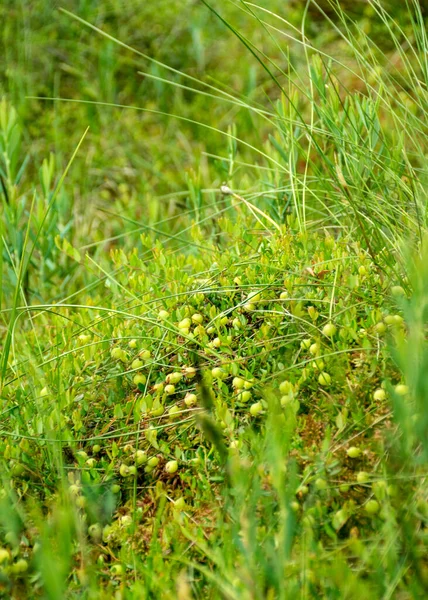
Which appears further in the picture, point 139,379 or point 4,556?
point 139,379

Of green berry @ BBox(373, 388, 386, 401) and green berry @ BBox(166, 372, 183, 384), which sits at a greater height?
green berry @ BBox(373, 388, 386, 401)

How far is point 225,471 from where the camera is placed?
4.21ft

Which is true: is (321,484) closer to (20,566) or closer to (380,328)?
(380,328)

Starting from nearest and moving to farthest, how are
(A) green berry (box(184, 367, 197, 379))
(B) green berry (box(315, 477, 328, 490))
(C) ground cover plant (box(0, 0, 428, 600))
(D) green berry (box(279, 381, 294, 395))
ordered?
(C) ground cover plant (box(0, 0, 428, 600)) < (B) green berry (box(315, 477, 328, 490)) < (D) green berry (box(279, 381, 294, 395)) < (A) green berry (box(184, 367, 197, 379))

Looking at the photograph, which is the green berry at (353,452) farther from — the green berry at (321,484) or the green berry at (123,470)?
the green berry at (123,470)

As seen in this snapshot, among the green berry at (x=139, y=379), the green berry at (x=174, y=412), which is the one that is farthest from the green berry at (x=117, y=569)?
the green berry at (x=139, y=379)

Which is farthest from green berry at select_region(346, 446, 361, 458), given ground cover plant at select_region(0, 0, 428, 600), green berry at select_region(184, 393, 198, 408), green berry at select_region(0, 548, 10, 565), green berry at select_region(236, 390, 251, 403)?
green berry at select_region(0, 548, 10, 565)

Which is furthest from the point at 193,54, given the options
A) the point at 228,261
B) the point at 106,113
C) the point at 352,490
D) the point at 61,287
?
the point at 352,490

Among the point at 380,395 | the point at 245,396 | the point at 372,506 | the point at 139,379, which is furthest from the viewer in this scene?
the point at 139,379

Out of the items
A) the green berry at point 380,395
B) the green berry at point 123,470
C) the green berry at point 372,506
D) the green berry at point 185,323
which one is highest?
the green berry at point 380,395

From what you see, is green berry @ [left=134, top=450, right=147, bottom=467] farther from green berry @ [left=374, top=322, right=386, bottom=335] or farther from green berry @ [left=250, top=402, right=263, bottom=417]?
green berry @ [left=374, top=322, right=386, bottom=335]

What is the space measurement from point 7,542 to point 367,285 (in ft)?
2.77

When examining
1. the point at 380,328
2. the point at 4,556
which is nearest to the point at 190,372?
the point at 380,328

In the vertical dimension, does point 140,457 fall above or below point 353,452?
below
